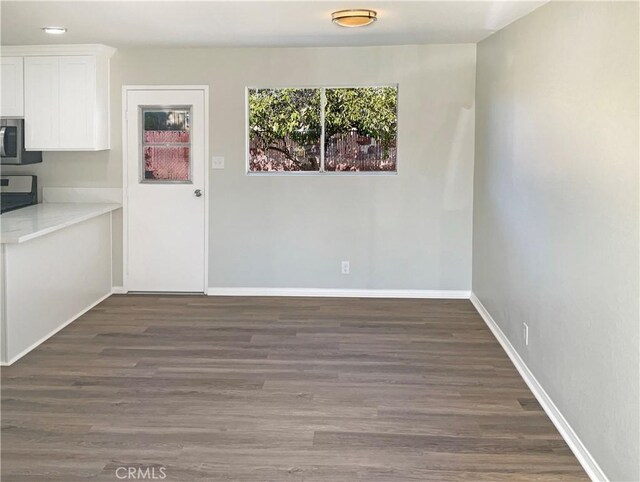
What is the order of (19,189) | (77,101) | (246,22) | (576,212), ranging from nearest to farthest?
(576,212) → (246,22) → (77,101) → (19,189)

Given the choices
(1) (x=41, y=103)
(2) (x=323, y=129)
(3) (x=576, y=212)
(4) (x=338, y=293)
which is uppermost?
(1) (x=41, y=103)

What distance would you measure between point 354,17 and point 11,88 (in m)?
3.20

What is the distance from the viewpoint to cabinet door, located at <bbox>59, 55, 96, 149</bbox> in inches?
235

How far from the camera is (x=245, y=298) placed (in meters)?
6.35

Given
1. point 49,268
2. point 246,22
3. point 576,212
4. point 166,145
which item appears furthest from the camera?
point 166,145

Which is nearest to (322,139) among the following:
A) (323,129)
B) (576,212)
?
(323,129)

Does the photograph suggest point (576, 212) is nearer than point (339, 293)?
Yes

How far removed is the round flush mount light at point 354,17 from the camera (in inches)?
173

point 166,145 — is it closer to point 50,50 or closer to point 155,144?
point 155,144

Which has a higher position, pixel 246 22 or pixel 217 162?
pixel 246 22

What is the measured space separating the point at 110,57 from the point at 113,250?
1.69 meters

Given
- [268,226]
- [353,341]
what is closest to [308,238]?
[268,226]

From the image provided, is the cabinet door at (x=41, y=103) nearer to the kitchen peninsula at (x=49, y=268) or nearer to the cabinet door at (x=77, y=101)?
the cabinet door at (x=77, y=101)

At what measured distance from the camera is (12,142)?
5.93 metres
